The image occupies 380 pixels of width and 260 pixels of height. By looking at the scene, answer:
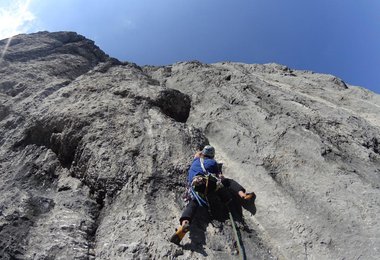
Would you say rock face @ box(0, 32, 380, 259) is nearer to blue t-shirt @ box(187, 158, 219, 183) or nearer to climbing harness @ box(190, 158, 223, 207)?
climbing harness @ box(190, 158, 223, 207)

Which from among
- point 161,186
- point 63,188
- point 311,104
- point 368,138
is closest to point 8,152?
point 63,188

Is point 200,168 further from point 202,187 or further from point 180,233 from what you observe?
point 180,233

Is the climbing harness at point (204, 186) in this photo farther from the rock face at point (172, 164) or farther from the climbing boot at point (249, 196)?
the climbing boot at point (249, 196)

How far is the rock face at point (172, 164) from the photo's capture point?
685cm

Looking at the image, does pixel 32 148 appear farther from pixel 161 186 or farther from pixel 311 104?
pixel 311 104

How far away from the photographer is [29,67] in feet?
51.0

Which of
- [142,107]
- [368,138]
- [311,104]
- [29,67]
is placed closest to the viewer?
[368,138]

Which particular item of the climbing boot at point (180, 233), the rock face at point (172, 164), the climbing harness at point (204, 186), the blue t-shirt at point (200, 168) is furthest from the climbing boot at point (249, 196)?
the climbing boot at point (180, 233)

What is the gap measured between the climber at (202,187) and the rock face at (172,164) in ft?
1.15

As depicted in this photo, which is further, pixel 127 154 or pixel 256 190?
pixel 127 154

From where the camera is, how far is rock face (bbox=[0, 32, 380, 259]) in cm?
685

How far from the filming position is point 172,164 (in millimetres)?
8656

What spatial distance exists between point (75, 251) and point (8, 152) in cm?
494

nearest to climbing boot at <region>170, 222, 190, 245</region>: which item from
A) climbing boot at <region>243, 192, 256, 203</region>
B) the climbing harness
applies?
the climbing harness
